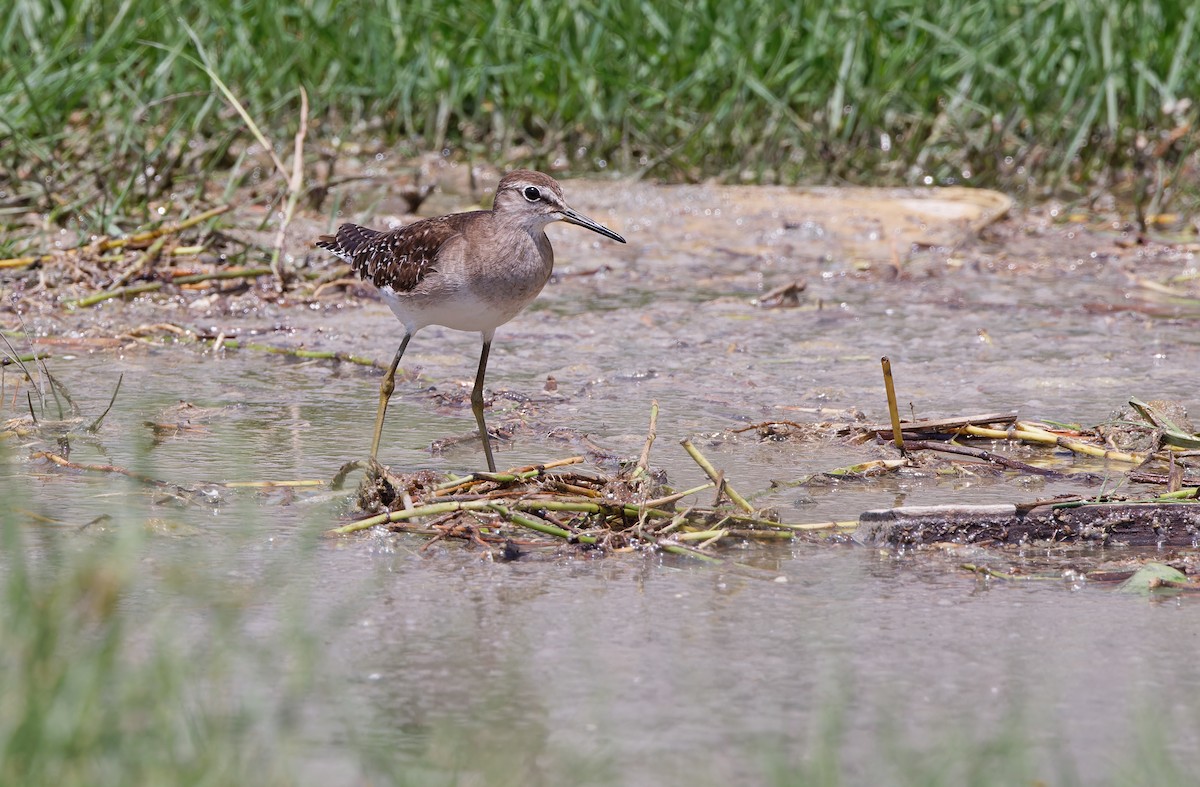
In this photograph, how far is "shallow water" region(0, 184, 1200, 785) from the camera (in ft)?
9.07

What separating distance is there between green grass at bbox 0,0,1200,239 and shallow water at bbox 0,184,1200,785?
1.42 m

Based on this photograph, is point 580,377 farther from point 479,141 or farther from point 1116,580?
point 479,141

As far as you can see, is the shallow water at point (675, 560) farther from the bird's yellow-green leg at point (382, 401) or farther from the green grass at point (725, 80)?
the green grass at point (725, 80)

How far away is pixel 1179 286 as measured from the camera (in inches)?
286

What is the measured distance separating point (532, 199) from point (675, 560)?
62.9 inches

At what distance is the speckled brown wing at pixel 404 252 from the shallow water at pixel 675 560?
1.45 ft

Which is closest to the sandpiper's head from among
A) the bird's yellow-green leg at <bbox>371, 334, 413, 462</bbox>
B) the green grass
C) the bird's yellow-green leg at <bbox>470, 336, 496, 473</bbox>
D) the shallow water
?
the bird's yellow-green leg at <bbox>470, 336, 496, 473</bbox>

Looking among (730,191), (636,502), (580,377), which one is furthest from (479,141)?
(636,502)

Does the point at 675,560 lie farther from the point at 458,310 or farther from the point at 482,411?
the point at 458,310

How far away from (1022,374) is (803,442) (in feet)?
4.11

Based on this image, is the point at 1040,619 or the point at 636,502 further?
the point at 636,502

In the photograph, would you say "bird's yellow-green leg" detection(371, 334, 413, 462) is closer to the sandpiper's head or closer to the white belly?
the white belly

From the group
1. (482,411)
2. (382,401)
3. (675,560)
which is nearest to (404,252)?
(382,401)

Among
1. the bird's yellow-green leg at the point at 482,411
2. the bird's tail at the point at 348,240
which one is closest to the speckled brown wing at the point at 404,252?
the bird's tail at the point at 348,240
